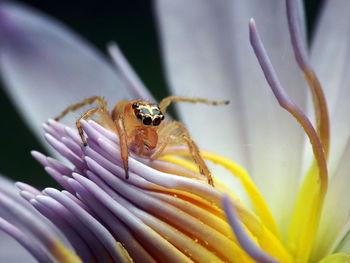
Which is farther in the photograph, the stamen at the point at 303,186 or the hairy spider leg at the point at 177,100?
the hairy spider leg at the point at 177,100

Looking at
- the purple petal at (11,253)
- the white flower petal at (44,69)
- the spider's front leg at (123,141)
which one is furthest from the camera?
the white flower petal at (44,69)

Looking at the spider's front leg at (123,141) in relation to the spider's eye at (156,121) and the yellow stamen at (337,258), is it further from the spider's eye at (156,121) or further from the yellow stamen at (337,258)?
the yellow stamen at (337,258)

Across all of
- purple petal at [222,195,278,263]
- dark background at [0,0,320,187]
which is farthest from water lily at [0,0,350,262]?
dark background at [0,0,320,187]

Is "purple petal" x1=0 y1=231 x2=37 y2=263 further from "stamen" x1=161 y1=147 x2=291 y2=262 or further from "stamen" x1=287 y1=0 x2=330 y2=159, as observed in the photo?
"stamen" x1=287 y1=0 x2=330 y2=159

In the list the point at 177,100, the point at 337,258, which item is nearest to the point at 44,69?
the point at 177,100

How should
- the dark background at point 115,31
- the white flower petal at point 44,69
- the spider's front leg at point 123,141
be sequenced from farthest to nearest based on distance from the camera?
the dark background at point 115,31
the white flower petal at point 44,69
the spider's front leg at point 123,141

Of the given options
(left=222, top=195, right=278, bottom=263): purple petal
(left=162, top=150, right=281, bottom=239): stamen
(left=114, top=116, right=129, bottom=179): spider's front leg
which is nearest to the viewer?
(left=222, top=195, right=278, bottom=263): purple petal

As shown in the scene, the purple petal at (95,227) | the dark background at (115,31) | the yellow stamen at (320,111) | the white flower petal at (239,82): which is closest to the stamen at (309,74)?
the yellow stamen at (320,111)
